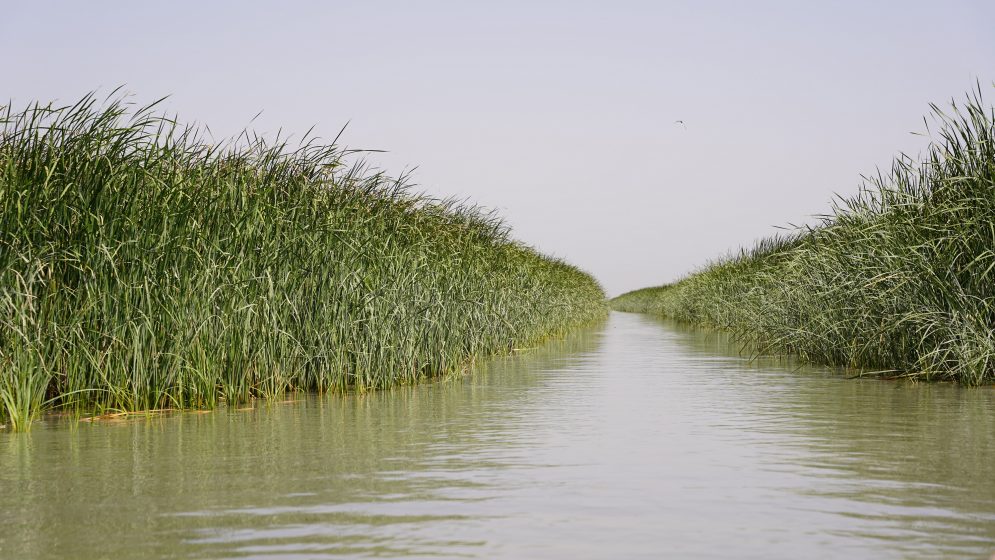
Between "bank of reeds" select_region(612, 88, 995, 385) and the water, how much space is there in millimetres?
843

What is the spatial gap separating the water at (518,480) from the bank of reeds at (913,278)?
843 millimetres

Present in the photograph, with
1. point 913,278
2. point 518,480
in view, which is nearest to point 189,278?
point 518,480

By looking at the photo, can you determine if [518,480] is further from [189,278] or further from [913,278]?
[913,278]

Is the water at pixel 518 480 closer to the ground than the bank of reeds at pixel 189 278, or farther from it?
closer to the ground

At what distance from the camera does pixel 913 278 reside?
9.77 metres

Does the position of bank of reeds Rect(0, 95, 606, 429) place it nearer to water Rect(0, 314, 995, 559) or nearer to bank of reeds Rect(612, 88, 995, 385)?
water Rect(0, 314, 995, 559)

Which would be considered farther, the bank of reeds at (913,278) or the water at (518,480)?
the bank of reeds at (913,278)

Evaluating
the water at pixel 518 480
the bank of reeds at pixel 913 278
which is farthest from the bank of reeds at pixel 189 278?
the bank of reeds at pixel 913 278

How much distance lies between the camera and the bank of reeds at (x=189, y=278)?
280 inches

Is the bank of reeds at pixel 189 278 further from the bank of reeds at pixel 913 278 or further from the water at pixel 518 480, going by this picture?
the bank of reeds at pixel 913 278

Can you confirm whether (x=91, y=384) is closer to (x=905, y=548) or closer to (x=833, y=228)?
(x=905, y=548)

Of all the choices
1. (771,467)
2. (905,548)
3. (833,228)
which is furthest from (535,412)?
(833,228)

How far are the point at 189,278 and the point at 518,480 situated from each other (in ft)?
12.6

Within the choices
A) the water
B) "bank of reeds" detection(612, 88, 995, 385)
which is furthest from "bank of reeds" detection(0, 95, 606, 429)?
"bank of reeds" detection(612, 88, 995, 385)
